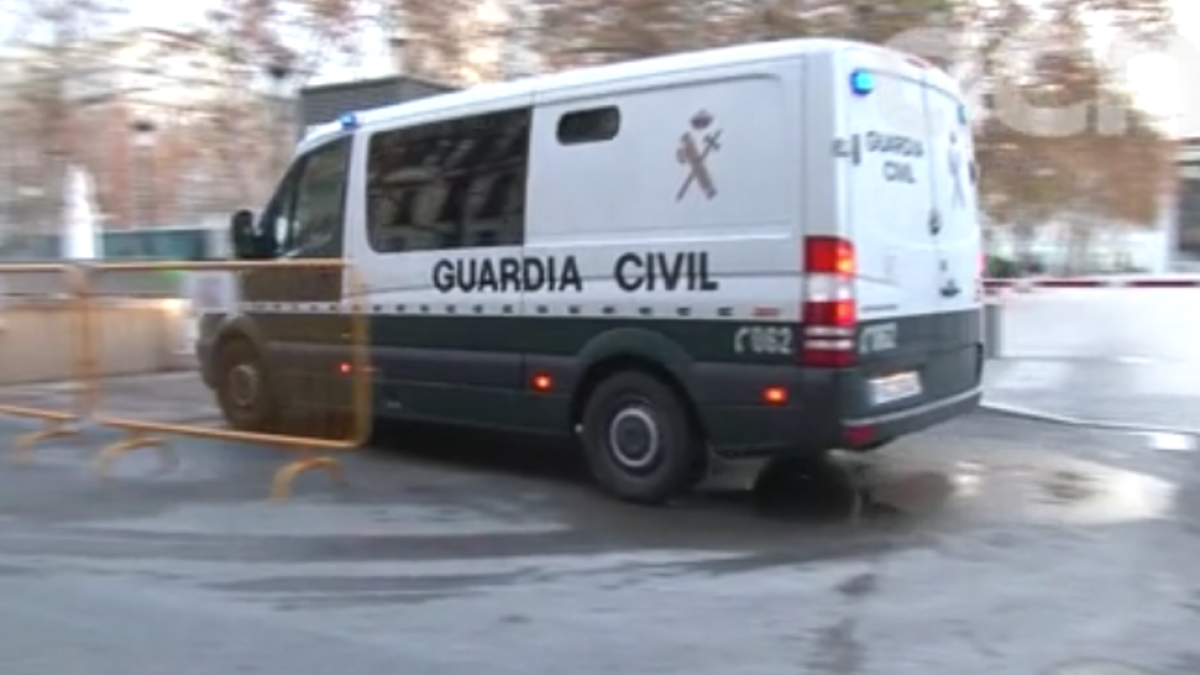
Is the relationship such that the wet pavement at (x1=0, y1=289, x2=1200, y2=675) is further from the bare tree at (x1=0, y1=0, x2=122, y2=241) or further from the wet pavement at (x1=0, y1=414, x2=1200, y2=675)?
the bare tree at (x1=0, y1=0, x2=122, y2=241)

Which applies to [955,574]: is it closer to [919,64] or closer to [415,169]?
[919,64]

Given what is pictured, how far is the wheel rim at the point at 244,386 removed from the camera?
9.20 m

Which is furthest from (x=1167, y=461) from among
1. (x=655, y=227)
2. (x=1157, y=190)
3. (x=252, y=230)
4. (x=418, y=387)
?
(x=1157, y=190)

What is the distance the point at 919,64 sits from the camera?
7.30m

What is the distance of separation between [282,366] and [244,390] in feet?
2.07

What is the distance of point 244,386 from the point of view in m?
9.33

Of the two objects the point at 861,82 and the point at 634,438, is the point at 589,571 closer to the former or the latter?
the point at 634,438

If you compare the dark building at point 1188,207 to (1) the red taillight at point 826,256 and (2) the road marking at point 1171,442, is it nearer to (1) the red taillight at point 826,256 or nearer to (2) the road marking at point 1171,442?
(2) the road marking at point 1171,442

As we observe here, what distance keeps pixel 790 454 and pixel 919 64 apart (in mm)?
2467

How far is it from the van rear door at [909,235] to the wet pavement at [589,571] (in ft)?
2.67

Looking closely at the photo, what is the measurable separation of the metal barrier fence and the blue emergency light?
3.56 metres

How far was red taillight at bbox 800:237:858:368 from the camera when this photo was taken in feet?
21.1

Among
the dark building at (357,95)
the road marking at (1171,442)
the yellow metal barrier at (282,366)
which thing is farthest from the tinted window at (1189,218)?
the yellow metal barrier at (282,366)

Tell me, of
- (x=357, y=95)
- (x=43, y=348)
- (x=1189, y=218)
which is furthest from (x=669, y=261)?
(x=1189, y=218)
